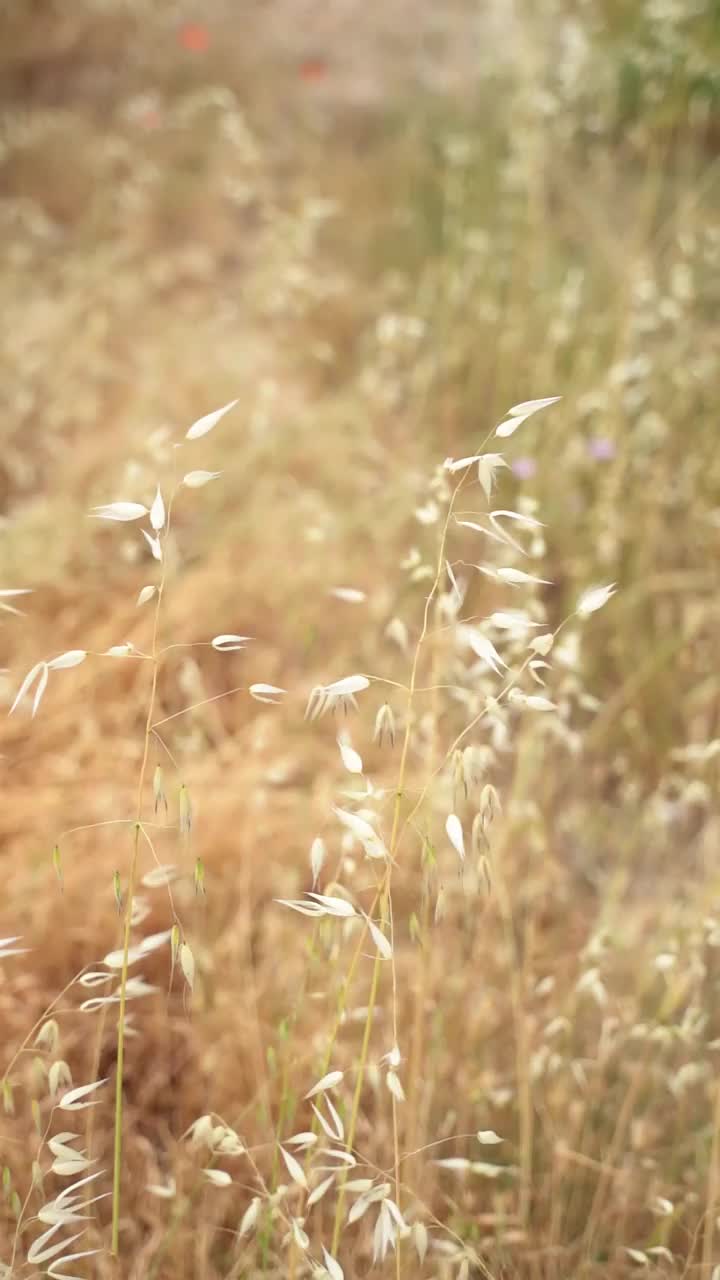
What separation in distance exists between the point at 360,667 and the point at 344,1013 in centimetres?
110

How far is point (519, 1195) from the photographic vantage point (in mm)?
1264

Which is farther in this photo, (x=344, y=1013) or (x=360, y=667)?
(x=360, y=667)

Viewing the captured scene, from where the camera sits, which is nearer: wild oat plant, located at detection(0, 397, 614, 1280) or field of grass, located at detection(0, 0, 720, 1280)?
wild oat plant, located at detection(0, 397, 614, 1280)

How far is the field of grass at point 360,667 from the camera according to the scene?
110cm

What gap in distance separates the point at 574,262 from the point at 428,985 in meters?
2.04

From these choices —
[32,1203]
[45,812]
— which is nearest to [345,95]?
[45,812]

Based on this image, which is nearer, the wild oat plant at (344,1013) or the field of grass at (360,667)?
the wild oat plant at (344,1013)

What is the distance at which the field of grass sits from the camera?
43.4 inches

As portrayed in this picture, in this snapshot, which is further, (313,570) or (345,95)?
(345,95)

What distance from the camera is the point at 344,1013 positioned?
3.18 feet

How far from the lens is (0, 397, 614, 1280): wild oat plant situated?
77 cm

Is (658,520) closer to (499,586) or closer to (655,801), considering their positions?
(499,586)

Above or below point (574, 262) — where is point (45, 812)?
below

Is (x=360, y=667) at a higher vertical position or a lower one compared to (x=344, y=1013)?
lower
